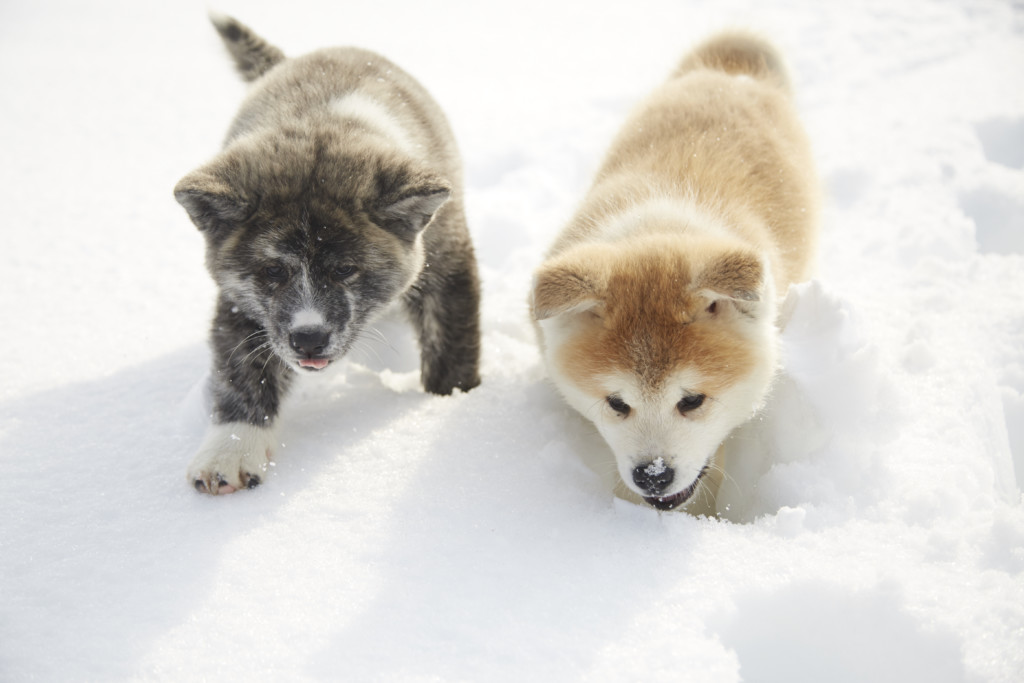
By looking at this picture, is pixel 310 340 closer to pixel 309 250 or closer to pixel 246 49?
pixel 309 250

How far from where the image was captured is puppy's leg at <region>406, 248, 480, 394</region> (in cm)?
284

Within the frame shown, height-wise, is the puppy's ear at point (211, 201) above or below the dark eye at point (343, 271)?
above

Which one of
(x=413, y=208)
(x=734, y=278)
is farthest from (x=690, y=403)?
(x=413, y=208)

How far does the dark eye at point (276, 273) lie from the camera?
2.31 metres

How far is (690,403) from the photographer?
2.07 m

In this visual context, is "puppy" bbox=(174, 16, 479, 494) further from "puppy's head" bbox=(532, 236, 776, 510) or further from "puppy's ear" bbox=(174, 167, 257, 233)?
"puppy's head" bbox=(532, 236, 776, 510)

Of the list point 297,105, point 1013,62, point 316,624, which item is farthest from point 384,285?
point 1013,62

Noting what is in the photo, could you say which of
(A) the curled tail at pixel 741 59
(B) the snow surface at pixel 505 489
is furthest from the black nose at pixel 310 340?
(A) the curled tail at pixel 741 59

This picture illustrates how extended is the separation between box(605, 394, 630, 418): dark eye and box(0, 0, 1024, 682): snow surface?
276 millimetres

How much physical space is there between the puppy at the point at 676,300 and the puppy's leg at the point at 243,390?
955mm

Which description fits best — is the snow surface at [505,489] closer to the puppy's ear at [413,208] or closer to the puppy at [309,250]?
the puppy at [309,250]

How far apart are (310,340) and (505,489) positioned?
0.74m

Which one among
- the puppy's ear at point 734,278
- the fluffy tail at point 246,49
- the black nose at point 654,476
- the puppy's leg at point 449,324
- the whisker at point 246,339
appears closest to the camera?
the puppy's ear at point 734,278

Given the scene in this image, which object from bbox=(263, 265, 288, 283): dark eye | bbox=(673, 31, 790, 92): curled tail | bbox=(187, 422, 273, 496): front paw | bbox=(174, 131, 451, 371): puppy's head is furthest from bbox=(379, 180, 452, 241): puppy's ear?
bbox=(673, 31, 790, 92): curled tail
